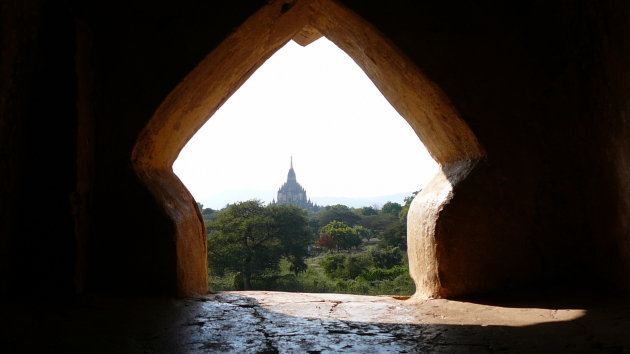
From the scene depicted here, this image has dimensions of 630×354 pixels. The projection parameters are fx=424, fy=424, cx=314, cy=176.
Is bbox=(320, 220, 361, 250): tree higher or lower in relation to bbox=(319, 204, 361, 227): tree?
lower

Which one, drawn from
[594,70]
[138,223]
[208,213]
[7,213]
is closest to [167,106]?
[138,223]

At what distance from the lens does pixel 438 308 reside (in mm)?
2457

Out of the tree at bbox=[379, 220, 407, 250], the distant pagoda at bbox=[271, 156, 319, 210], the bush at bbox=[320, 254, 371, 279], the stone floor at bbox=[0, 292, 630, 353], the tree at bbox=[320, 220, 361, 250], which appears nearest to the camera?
the stone floor at bbox=[0, 292, 630, 353]

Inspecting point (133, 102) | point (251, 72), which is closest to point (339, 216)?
point (251, 72)

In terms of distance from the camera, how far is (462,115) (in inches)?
105

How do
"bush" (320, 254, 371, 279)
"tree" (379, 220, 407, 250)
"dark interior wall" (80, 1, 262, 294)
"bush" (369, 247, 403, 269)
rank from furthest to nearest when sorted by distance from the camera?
"tree" (379, 220, 407, 250) → "bush" (369, 247, 403, 269) → "bush" (320, 254, 371, 279) → "dark interior wall" (80, 1, 262, 294)

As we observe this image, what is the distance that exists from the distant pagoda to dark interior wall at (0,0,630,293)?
4995cm

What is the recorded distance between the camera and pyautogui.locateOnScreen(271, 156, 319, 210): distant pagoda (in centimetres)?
5309

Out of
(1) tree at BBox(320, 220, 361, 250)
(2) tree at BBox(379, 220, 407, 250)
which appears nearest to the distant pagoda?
(1) tree at BBox(320, 220, 361, 250)

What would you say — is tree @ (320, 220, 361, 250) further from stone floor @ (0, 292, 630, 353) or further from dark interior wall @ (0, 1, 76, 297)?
dark interior wall @ (0, 1, 76, 297)

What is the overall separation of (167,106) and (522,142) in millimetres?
2262

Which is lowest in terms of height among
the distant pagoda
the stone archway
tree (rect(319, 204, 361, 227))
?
the stone archway

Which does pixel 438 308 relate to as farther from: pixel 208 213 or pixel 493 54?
pixel 208 213

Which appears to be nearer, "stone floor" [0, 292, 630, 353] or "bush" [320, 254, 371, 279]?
"stone floor" [0, 292, 630, 353]
